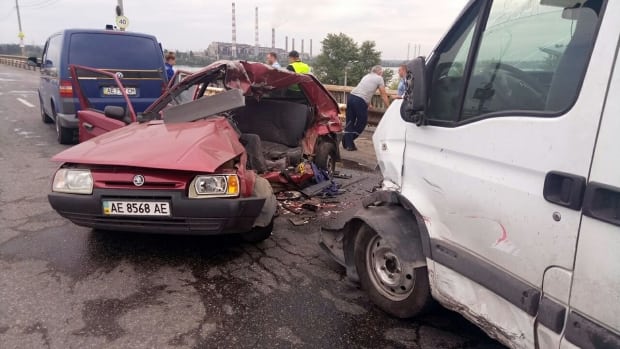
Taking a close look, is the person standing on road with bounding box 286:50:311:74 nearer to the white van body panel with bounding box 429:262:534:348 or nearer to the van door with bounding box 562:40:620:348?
the white van body panel with bounding box 429:262:534:348

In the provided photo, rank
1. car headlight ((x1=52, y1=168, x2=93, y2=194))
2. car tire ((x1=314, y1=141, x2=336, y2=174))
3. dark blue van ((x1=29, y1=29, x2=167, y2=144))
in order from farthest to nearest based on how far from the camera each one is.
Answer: dark blue van ((x1=29, y1=29, x2=167, y2=144)), car tire ((x1=314, y1=141, x2=336, y2=174)), car headlight ((x1=52, y1=168, x2=93, y2=194))

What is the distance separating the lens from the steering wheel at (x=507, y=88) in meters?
1.92

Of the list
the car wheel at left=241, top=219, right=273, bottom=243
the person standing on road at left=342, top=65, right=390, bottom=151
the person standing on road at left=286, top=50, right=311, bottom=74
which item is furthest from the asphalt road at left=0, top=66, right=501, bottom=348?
the person standing on road at left=286, top=50, right=311, bottom=74

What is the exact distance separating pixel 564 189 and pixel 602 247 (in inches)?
9.7

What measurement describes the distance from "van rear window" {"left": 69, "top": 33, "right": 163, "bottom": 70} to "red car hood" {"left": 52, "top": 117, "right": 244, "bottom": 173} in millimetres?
4288

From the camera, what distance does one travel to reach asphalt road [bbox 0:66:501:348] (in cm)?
262

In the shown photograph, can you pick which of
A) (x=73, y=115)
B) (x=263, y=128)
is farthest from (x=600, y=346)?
(x=73, y=115)

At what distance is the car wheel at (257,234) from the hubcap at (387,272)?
1.16m

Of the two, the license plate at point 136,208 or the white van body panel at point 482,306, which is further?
the license plate at point 136,208

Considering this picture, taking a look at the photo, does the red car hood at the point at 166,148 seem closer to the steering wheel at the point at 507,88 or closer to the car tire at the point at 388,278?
the car tire at the point at 388,278

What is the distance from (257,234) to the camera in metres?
3.91

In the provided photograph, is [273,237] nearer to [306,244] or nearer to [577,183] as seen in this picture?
[306,244]

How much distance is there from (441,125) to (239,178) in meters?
1.61

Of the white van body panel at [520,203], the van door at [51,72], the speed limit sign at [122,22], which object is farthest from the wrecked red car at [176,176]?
the speed limit sign at [122,22]
